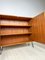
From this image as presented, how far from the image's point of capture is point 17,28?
2.98m

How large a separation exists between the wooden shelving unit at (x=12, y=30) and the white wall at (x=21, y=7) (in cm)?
34

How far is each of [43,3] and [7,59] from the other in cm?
336

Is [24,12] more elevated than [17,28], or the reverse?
[24,12]

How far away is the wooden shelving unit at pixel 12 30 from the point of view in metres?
2.64

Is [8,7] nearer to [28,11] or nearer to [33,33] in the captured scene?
[28,11]

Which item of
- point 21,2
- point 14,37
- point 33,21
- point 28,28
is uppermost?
point 21,2

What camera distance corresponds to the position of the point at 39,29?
2514mm

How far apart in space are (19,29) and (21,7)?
1.00 metres

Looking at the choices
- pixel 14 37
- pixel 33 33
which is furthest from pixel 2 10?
pixel 33 33

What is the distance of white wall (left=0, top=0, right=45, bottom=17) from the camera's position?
287 cm

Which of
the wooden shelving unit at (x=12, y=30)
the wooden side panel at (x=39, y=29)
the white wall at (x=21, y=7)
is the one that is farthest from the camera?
the white wall at (x=21, y=7)

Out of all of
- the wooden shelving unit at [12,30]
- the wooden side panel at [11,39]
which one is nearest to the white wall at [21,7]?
the wooden shelving unit at [12,30]

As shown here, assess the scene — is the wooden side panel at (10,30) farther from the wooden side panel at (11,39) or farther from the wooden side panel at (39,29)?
the wooden side panel at (39,29)

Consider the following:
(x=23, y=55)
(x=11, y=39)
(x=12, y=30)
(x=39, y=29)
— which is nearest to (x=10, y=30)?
(x=12, y=30)
